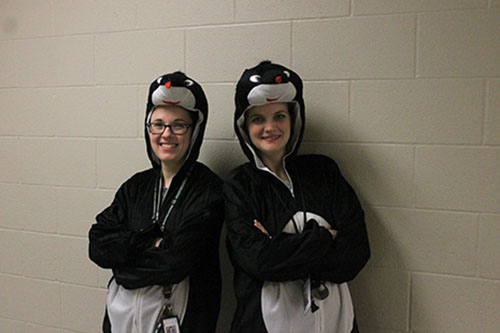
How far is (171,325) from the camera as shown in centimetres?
184

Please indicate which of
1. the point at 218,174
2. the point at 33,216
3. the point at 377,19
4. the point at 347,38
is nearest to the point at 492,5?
the point at 377,19

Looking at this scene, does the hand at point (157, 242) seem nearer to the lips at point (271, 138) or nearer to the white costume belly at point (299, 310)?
the white costume belly at point (299, 310)

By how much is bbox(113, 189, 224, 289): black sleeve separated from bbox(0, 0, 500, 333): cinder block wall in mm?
383

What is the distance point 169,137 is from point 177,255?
1.55 feet

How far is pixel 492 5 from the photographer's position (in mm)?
1800

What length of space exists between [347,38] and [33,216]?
1859mm

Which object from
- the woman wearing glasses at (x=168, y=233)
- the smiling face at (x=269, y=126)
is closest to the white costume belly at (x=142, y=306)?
the woman wearing glasses at (x=168, y=233)

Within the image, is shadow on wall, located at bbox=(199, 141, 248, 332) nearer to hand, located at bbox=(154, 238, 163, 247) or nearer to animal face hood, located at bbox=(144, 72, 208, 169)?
animal face hood, located at bbox=(144, 72, 208, 169)

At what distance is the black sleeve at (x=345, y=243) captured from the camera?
5.57 feet

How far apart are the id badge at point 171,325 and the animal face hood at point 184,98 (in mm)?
610

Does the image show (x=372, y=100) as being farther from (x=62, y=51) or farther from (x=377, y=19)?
(x=62, y=51)

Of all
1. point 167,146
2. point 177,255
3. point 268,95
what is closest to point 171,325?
point 177,255

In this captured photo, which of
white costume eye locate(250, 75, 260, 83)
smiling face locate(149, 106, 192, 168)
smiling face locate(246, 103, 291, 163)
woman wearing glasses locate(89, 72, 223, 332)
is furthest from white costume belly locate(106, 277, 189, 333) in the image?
white costume eye locate(250, 75, 260, 83)

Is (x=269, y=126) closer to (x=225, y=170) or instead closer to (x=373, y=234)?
(x=225, y=170)
